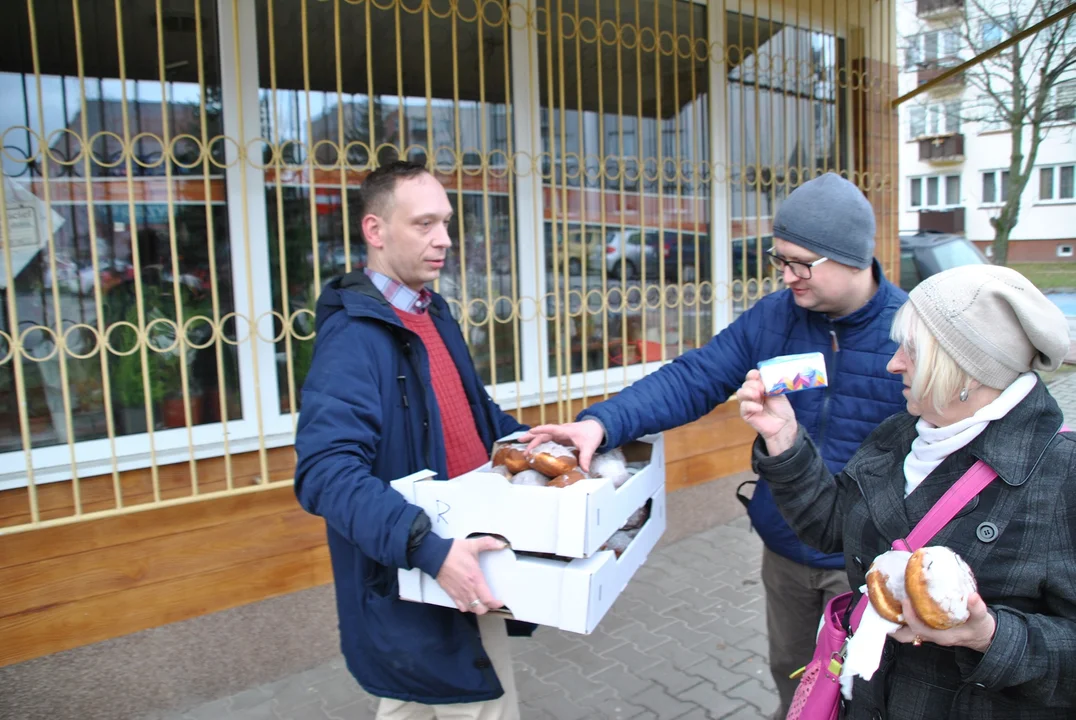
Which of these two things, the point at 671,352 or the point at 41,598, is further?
the point at 671,352

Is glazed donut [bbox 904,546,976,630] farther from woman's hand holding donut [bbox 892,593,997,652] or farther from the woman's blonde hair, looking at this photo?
the woman's blonde hair

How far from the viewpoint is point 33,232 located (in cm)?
299

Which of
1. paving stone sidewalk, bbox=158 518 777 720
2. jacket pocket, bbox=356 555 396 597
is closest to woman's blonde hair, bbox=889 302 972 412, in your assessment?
jacket pocket, bbox=356 555 396 597

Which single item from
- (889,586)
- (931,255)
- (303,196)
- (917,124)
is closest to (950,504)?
(889,586)

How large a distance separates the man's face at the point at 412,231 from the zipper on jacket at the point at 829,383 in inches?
43.4

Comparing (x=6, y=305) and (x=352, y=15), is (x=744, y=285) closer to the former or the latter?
(x=352, y=15)

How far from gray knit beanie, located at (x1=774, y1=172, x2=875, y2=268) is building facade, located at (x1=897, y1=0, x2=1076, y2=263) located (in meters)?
3.63

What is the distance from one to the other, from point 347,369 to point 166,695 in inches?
86.8

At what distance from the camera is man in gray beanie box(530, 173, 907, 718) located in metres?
2.10

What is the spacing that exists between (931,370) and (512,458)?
945mm

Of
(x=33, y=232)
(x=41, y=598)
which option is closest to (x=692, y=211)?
(x=33, y=232)

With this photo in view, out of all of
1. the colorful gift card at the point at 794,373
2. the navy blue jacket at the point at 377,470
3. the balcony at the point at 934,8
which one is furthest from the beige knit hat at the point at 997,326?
the balcony at the point at 934,8

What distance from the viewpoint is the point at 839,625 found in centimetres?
164

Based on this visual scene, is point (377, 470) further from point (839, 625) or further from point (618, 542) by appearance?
point (839, 625)
